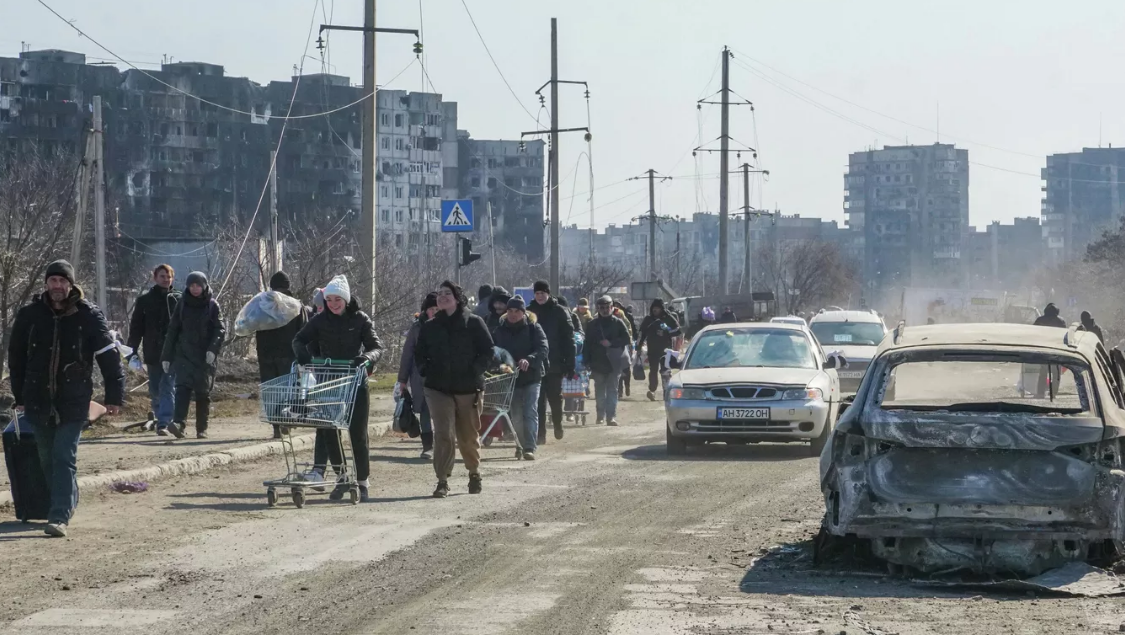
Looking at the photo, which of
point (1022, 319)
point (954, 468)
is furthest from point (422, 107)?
point (954, 468)

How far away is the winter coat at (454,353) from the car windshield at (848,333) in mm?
16459

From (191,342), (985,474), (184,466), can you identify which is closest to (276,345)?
(191,342)

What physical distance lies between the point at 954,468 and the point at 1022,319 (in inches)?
2860

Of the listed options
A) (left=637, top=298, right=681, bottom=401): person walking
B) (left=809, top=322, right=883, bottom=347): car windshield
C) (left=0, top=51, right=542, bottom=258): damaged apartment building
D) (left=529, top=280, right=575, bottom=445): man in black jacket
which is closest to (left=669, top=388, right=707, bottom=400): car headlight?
(left=529, top=280, right=575, bottom=445): man in black jacket

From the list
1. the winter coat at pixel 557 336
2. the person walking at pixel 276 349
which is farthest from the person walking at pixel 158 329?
the winter coat at pixel 557 336

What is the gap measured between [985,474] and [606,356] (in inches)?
560

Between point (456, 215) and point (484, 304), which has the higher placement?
point (456, 215)

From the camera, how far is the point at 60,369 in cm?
1073

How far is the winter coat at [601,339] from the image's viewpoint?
23047 millimetres

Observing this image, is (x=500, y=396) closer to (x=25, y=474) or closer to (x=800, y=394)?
(x=800, y=394)

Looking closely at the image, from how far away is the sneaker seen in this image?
10539mm

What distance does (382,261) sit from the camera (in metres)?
44.7

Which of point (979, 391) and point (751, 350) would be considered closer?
point (979, 391)

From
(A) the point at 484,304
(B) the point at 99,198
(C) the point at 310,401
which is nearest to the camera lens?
(C) the point at 310,401
